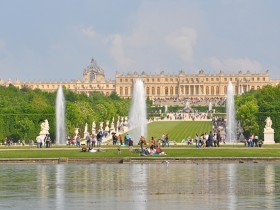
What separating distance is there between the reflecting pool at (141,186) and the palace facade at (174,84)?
137 meters

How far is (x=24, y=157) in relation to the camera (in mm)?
27500

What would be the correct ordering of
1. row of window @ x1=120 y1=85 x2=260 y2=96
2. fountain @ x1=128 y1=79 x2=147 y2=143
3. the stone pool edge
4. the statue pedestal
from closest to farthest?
the stone pool edge, fountain @ x1=128 y1=79 x2=147 y2=143, the statue pedestal, row of window @ x1=120 y1=85 x2=260 y2=96

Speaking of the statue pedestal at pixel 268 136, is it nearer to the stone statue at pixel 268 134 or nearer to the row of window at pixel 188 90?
the stone statue at pixel 268 134

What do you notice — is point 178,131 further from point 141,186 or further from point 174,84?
point 174,84

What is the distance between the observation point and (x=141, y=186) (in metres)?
18.7

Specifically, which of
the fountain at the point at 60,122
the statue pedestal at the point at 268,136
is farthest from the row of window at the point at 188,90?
the statue pedestal at the point at 268,136

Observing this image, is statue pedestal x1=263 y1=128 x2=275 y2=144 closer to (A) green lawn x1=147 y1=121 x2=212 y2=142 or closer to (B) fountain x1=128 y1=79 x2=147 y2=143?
(A) green lawn x1=147 y1=121 x2=212 y2=142

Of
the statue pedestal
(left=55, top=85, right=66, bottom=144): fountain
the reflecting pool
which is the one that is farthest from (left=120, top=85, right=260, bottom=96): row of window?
the reflecting pool

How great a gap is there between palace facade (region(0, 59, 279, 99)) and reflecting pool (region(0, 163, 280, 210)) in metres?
137

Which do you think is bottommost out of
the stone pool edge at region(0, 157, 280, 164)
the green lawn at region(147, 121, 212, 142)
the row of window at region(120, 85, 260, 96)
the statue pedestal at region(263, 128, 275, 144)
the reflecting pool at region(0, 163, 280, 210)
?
the reflecting pool at region(0, 163, 280, 210)

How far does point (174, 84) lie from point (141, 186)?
149 m

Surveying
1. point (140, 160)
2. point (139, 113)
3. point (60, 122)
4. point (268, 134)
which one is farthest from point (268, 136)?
point (140, 160)

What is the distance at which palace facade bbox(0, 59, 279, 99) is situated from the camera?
162500 millimetres

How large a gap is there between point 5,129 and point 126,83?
121523mm
